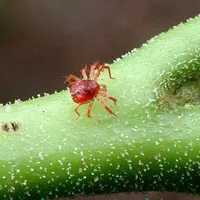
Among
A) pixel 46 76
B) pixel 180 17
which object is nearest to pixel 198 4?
pixel 180 17

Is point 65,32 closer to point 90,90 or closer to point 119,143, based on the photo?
point 90,90

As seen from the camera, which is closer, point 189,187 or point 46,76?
→ point 189,187

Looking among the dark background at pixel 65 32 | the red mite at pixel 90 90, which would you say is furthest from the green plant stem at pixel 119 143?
the dark background at pixel 65 32

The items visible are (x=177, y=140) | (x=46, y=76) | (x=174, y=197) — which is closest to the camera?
(x=177, y=140)

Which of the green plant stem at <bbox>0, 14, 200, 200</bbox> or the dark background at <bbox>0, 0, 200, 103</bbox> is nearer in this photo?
the green plant stem at <bbox>0, 14, 200, 200</bbox>

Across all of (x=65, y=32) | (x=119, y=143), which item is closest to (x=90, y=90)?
(x=119, y=143)

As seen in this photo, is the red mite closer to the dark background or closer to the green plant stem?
the green plant stem

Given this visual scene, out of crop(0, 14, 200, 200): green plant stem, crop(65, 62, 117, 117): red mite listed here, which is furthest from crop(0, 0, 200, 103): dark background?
crop(0, 14, 200, 200): green plant stem

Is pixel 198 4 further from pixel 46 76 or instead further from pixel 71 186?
pixel 71 186

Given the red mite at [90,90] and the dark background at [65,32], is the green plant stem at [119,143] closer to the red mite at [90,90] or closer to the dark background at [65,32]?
the red mite at [90,90]
